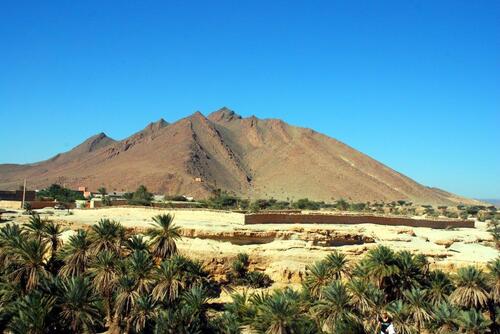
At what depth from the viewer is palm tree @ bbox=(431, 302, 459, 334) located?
15.1 m

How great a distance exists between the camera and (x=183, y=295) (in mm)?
17547

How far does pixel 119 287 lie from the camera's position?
56.4 ft

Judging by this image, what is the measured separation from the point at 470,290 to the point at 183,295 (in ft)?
32.1

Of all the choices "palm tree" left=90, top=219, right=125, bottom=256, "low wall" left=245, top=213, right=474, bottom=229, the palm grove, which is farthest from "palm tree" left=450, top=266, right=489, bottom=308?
"low wall" left=245, top=213, right=474, bottom=229

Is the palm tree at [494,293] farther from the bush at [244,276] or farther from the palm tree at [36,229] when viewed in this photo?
the palm tree at [36,229]

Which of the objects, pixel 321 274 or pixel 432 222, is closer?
pixel 321 274

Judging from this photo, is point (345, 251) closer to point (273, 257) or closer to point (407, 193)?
point (273, 257)

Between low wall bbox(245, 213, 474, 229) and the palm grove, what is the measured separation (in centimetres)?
1480

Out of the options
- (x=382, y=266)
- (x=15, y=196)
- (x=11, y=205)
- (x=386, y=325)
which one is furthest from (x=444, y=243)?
(x=15, y=196)

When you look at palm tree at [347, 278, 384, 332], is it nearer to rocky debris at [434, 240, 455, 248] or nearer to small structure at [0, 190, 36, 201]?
rocky debris at [434, 240, 455, 248]

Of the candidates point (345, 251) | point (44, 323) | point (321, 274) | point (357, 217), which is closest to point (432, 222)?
point (357, 217)

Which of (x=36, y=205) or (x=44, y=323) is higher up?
(x=36, y=205)

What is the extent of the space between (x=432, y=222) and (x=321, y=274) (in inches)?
1192

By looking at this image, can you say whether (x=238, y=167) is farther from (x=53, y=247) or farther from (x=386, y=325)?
(x=386, y=325)
